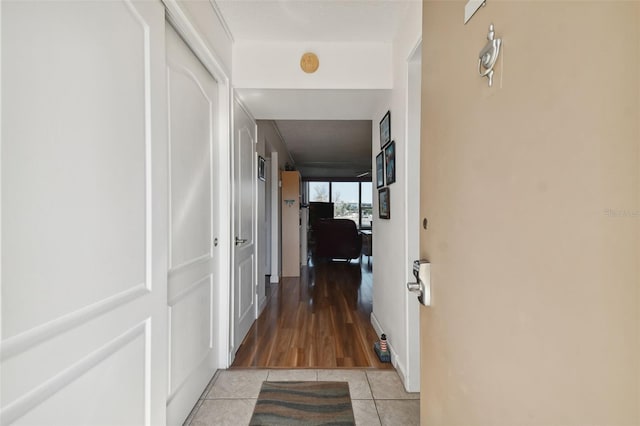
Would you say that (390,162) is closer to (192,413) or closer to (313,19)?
(313,19)

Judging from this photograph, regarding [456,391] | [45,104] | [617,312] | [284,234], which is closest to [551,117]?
[617,312]

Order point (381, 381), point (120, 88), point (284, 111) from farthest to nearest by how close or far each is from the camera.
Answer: point (284, 111) < point (381, 381) < point (120, 88)

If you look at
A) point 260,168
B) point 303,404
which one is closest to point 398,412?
point 303,404

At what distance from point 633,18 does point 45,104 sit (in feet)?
3.70

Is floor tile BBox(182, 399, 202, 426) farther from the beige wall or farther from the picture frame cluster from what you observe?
the picture frame cluster

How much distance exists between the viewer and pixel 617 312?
372mm

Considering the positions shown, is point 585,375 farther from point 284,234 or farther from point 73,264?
point 284,234

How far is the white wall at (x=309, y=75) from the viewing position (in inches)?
89.6

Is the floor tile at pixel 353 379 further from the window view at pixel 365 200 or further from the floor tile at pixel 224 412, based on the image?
the window view at pixel 365 200

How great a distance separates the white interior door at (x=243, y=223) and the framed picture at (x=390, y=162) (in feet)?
3.90

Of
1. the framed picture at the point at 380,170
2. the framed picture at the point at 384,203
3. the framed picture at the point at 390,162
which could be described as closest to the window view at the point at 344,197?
the framed picture at the point at 380,170

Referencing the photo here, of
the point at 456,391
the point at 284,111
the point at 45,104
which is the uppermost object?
the point at 284,111

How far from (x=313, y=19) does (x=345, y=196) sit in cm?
816

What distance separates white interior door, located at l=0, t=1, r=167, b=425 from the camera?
2.21 ft
